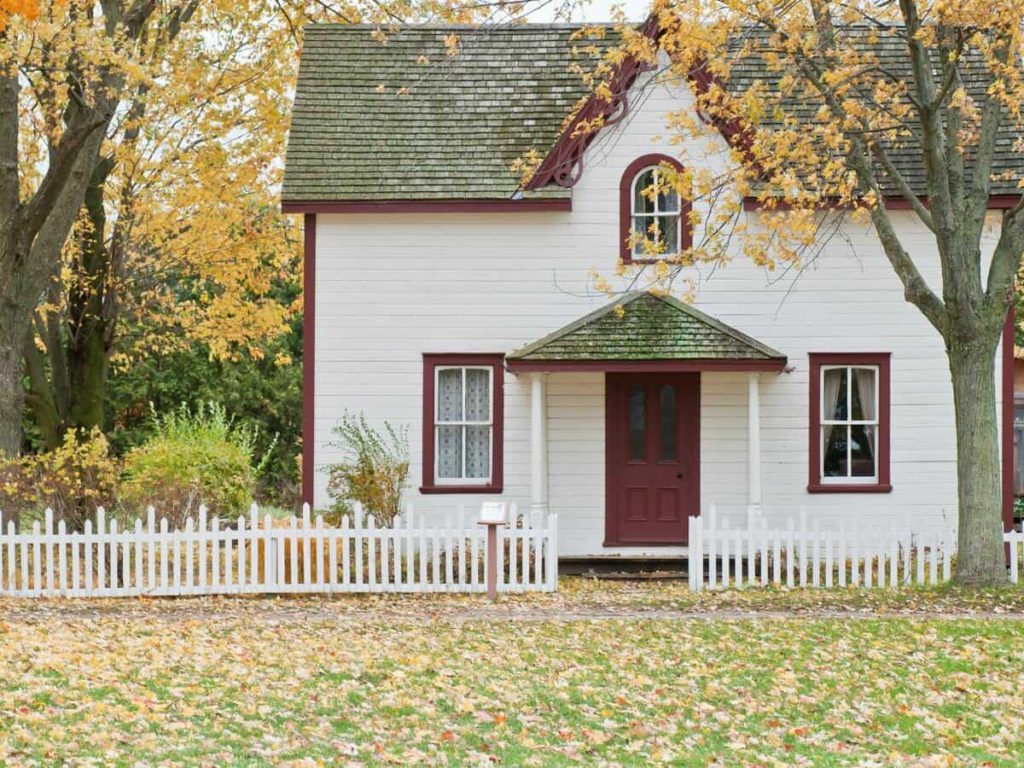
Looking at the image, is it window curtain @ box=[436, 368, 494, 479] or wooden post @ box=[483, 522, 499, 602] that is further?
window curtain @ box=[436, 368, 494, 479]

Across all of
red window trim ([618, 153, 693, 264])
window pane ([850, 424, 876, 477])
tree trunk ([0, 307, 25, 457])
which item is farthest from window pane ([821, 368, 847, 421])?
tree trunk ([0, 307, 25, 457])

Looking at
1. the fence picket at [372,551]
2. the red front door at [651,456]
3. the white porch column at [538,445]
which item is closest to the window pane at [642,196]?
the red front door at [651,456]

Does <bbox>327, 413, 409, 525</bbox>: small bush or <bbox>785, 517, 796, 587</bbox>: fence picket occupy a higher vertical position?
<bbox>327, 413, 409, 525</bbox>: small bush

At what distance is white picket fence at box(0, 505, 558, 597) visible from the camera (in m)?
16.2

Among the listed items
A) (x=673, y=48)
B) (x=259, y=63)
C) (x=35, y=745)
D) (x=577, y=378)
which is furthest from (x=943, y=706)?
(x=259, y=63)

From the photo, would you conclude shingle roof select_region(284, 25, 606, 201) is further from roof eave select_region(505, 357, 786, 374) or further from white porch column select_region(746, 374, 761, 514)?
white porch column select_region(746, 374, 761, 514)

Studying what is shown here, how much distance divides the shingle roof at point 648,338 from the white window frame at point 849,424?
4.49 feet

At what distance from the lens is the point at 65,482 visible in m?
18.0

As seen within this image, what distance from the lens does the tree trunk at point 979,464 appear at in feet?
51.9

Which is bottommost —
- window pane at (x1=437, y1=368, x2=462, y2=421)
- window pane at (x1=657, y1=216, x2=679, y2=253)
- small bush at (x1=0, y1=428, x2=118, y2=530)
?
small bush at (x1=0, y1=428, x2=118, y2=530)

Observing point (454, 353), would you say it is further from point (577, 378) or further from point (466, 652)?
point (466, 652)

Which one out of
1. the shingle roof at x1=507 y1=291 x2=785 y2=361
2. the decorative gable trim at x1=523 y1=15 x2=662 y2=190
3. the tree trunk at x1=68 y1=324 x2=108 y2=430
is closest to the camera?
the shingle roof at x1=507 y1=291 x2=785 y2=361

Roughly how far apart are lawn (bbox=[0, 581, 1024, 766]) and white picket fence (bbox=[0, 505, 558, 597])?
95 centimetres

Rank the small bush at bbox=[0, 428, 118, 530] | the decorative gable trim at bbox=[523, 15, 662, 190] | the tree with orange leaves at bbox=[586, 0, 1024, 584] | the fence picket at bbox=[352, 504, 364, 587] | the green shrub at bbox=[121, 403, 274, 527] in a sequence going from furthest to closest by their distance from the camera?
the decorative gable trim at bbox=[523, 15, 662, 190] < the green shrub at bbox=[121, 403, 274, 527] < the small bush at bbox=[0, 428, 118, 530] < the fence picket at bbox=[352, 504, 364, 587] < the tree with orange leaves at bbox=[586, 0, 1024, 584]
